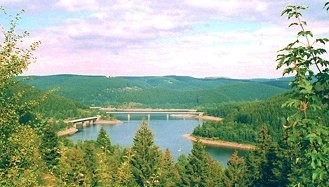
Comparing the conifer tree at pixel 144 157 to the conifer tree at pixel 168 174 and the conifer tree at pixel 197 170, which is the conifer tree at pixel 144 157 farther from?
the conifer tree at pixel 197 170

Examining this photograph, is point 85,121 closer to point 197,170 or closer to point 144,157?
point 144,157

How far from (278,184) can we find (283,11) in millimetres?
30554

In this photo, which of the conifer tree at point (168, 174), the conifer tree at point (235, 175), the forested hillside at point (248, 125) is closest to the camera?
the conifer tree at point (168, 174)

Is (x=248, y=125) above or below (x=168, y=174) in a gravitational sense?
below

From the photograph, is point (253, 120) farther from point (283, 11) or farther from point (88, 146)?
point (283, 11)

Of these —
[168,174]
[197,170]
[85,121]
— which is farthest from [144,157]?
[85,121]

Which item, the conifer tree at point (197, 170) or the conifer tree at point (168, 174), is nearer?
the conifer tree at point (197, 170)

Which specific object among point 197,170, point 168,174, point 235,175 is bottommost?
point 168,174

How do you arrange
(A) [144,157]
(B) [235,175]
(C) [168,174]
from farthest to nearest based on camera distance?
(C) [168,174] < (B) [235,175] < (A) [144,157]

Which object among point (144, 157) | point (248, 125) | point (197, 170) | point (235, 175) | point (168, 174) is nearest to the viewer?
point (197, 170)

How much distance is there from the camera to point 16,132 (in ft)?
30.5

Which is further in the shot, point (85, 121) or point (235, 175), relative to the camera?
point (85, 121)

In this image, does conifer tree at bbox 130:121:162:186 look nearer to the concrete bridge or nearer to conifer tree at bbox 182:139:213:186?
conifer tree at bbox 182:139:213:186

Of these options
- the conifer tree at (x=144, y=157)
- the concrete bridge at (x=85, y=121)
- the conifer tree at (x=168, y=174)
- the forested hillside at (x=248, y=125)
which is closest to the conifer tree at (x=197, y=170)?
the conifer tree at (x=168, y=174)
